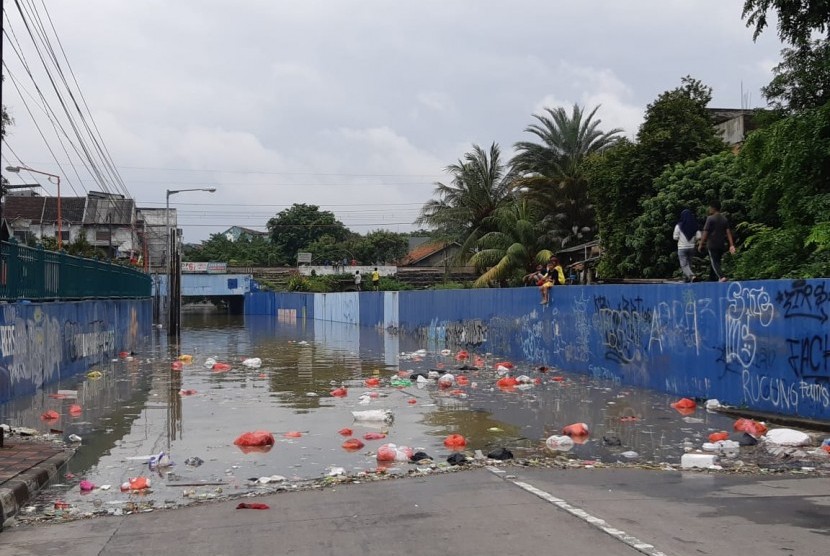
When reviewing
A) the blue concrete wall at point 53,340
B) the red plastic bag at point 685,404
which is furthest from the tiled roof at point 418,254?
the red plastic bag at point 685,404

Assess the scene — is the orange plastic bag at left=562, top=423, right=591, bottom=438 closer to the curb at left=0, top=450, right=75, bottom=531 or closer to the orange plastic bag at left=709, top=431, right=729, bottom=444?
the orange plastic bag at left=709, top=431, right=729, bottom=444

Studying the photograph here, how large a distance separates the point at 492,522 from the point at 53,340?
466 inches

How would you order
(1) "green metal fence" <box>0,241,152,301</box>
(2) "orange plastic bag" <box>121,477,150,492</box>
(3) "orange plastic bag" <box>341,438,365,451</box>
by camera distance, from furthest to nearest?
(1) "green metal fence" <box>0,241,152,301</box>
(3) "orange plastic bag" <box>341,438,365,451</box>
(2) "orange plastic bag" <box>121,477,150,492</box>

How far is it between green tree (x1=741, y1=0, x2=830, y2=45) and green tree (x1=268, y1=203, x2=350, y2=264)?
68.9m

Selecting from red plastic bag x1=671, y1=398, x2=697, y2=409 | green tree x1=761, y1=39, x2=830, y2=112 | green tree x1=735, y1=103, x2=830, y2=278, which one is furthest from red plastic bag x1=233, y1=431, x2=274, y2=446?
green tree x1=761, y1=39, x2=830, y2=112

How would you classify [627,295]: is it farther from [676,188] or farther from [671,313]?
[676,188]

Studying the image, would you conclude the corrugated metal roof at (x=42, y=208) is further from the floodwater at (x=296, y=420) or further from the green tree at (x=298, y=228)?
the floodwater at (x=296, y=420)

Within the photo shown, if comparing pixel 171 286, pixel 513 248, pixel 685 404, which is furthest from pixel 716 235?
pixel 171 286

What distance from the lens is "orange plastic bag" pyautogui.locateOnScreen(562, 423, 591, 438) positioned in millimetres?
9719

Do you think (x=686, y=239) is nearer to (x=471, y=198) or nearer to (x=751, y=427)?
Result: (x=751, y=427)

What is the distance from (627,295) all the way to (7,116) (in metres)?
25.1

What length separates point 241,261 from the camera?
83.0 meters

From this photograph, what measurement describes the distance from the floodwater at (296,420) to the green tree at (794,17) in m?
8.16

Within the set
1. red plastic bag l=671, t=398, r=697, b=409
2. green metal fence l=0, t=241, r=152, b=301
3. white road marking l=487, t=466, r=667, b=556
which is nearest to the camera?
white road marking l=487, t=466, r=667, b=556
